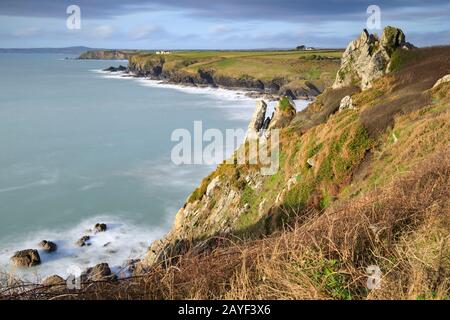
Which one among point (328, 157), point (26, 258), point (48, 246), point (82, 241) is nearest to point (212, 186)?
point (328, 157)

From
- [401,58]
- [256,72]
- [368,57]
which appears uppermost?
[256,72]

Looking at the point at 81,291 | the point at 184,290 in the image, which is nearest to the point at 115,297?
the point at 81,291

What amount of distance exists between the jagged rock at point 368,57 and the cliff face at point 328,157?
172mm

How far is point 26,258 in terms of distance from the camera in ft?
83.7

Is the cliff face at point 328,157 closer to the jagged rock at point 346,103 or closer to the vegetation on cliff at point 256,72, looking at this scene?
the jagged rock at point 346,103

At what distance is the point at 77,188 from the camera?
129ft

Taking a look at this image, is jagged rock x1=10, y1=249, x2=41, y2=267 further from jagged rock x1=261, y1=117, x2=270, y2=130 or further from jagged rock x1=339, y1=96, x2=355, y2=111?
jagged rock x1=339, y1=96, x2=355, y2=111

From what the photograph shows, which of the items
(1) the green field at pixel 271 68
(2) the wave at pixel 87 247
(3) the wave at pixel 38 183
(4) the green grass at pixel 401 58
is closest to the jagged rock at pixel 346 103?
(4) the green grass at pixel 401 58

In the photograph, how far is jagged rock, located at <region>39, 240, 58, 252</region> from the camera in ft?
90.8

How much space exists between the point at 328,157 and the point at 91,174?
29861 mm

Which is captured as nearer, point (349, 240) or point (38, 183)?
point (349, 240)

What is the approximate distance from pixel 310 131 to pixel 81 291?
19527 millimetres

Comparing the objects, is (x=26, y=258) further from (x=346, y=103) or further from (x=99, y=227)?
(x=346, y=103)

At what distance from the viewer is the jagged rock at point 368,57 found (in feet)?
95.2
